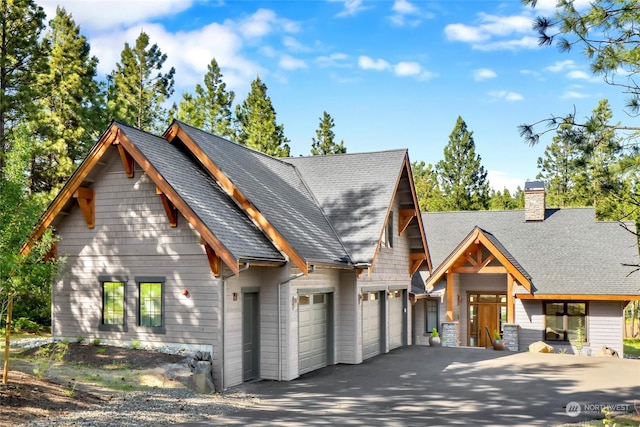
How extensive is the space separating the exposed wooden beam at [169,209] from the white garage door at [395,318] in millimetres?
10610

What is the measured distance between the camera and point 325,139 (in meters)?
49.1

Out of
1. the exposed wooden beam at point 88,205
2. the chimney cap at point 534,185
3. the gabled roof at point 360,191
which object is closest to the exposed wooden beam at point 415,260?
the gabled roof at point 360,191

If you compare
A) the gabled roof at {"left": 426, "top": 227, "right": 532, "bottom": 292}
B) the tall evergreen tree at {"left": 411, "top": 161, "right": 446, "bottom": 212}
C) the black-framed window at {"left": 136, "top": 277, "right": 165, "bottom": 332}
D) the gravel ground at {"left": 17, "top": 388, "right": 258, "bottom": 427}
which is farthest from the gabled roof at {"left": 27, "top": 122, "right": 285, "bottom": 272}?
the tall evergreen tree at {"left": 411, "top": 161, "right": 446, "bottom": 212}

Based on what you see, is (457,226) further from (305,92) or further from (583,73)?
(583,73)

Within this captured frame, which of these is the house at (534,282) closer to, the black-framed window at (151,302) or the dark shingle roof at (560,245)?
the dark shingle roof at (560,245)

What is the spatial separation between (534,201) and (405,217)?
9478mm

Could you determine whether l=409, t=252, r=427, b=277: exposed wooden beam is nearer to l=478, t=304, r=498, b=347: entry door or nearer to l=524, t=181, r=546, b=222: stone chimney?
l=478, t=304, r=498, b=347: entry door

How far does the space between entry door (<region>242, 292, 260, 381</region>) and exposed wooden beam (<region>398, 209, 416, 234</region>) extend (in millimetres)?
9519

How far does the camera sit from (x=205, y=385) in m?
14.1

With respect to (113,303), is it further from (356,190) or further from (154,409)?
(356,190)

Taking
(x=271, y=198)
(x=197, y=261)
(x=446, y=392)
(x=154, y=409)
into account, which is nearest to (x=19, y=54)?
(x=271, y=198)

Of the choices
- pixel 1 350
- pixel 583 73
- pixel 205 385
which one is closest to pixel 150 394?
pixel 205 385

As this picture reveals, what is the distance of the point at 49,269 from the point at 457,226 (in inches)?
925

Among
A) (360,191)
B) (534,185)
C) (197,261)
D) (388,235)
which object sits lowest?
(197,261)
